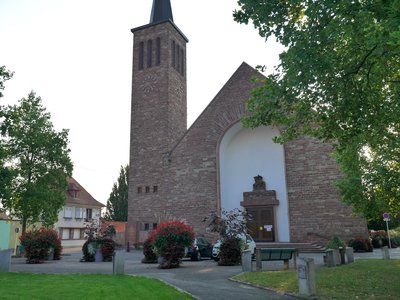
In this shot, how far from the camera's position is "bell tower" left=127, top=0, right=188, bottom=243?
104 ft

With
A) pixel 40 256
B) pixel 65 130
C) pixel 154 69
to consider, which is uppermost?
pixel 154 69

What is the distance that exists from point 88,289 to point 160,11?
3407 centimetres

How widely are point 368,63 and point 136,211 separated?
24981mm

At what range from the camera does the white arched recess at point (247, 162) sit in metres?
28.0

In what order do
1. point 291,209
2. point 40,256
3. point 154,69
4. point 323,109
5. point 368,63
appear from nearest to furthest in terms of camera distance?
point 368,63, point 323,109, point 40,256, point 291,209, point 154,69

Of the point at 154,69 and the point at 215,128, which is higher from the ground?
the point at 154,69

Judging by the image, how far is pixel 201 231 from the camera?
27641 mm

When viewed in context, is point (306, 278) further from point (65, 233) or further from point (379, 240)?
point (65, 233)

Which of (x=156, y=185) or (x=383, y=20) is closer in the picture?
(x=383, y=20)

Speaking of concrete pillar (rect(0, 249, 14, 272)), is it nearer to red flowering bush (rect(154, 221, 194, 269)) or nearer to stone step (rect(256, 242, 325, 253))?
red flowering bush (rect(154, 221, 194, 269))

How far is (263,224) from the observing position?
89.5 ft

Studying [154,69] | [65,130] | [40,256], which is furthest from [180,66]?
[40,256]

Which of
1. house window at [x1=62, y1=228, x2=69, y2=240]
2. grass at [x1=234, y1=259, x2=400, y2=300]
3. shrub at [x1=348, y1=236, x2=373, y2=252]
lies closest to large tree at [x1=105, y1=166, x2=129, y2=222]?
house window at [x1=62, y1=228, x2=69, y2=240]

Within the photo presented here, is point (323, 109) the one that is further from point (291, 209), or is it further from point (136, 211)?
point (136, 211)
